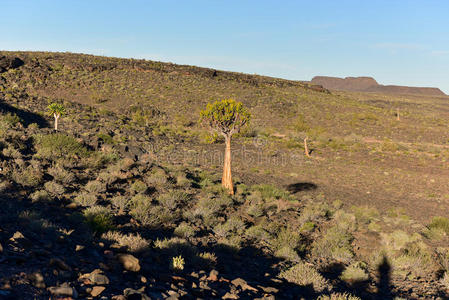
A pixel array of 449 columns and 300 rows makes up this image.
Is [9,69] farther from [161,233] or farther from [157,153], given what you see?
[161,233]

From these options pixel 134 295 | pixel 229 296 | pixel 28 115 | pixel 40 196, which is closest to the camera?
pixel 134 295

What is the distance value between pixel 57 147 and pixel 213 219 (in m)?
9.93

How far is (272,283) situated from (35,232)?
18.3 ft

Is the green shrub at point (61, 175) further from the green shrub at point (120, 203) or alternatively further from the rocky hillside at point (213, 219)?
the green shrub at point (120, 203)

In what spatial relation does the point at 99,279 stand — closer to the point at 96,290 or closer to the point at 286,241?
the point at 96,290

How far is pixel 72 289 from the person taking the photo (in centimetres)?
405

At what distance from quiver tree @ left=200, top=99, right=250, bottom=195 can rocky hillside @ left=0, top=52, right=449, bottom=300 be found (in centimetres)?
73

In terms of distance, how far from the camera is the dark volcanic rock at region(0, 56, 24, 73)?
4925 cm

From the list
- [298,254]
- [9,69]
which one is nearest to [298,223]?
[298,254]

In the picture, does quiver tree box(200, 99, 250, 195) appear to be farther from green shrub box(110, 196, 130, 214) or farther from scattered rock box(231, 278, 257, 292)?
scattered rock box(231, 278, 257, 292)

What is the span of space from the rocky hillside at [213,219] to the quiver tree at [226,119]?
732mm

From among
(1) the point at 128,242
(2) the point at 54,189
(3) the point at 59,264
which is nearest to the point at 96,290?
(3) the point at 59,264

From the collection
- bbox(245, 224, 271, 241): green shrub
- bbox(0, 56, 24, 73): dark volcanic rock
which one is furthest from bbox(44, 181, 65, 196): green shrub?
bbox(0, 56, 24, 73): dark volcanic rock

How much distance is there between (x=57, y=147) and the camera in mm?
15320
